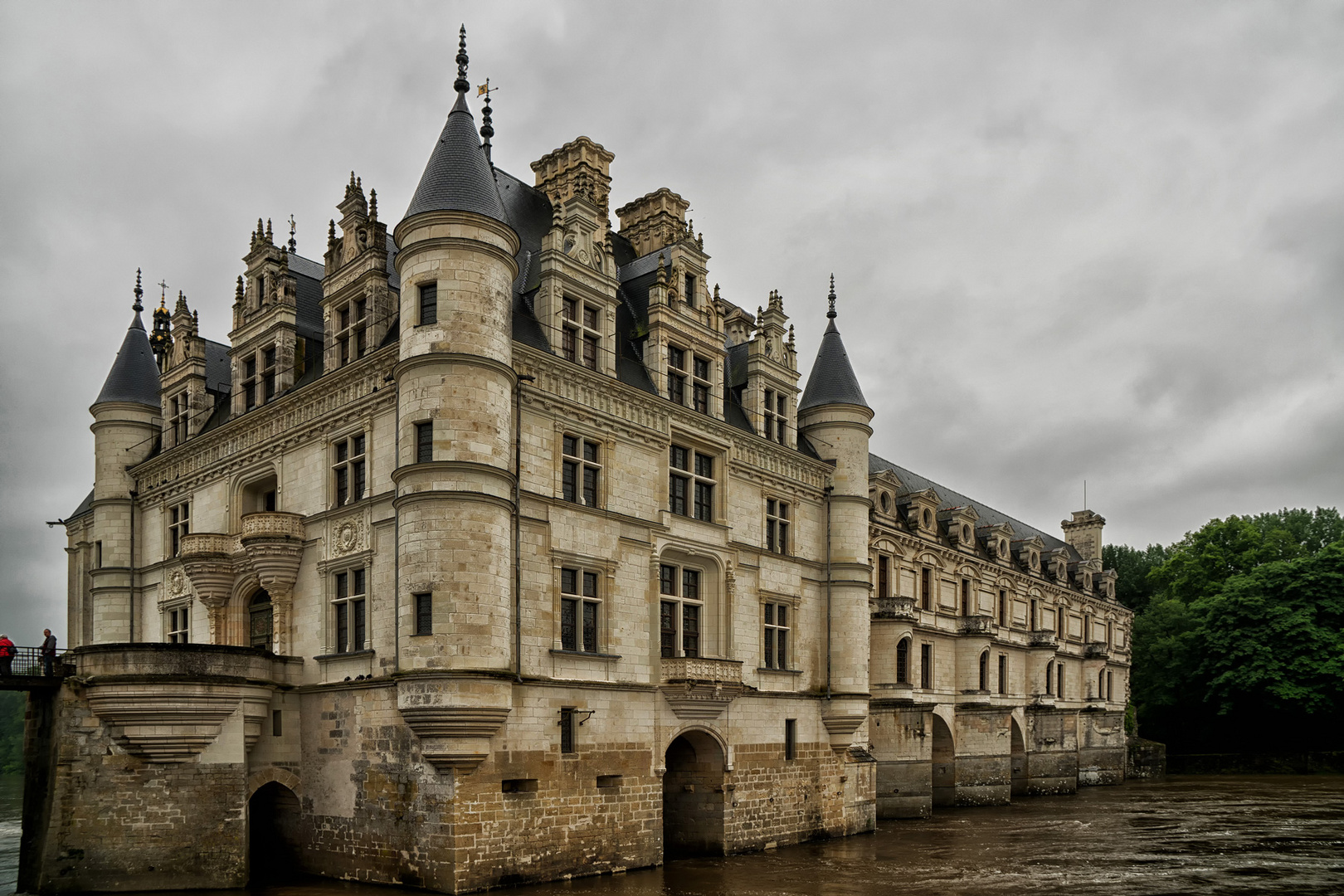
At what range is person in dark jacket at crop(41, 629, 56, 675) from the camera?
2578 cm

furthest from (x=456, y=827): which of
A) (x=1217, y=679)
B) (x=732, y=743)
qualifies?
(x=1217, y=679)

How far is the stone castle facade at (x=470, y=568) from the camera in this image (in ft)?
80.1

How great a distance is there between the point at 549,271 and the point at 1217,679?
207 feet

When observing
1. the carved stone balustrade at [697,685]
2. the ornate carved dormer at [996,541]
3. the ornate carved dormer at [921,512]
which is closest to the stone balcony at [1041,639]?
the ornate carved dormer at [996,541]

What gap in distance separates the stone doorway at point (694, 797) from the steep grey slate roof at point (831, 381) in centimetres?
1240

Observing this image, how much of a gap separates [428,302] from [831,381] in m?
16.5

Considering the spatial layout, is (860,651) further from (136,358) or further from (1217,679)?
(1217,679)

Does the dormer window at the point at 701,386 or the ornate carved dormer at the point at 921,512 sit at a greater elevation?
the dormer window at the point at 701,386

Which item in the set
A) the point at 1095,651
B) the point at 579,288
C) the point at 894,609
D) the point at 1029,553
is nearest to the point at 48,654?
the point at 579,288

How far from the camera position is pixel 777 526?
3497cm

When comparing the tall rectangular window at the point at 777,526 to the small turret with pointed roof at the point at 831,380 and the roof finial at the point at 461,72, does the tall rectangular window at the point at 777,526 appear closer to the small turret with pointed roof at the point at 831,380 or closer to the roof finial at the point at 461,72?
the small turret with pointed roof at the point at 831,380

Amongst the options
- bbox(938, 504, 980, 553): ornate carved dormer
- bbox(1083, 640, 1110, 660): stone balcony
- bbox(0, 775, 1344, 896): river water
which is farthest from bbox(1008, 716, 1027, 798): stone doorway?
bbox(1083, 640, 1110, 660): stone balcony

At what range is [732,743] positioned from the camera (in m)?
31.3

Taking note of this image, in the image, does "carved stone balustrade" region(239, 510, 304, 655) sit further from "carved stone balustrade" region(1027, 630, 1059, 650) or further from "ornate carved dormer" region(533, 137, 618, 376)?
"carved stone balustrade" region(1027, 630, 1059, 650)
